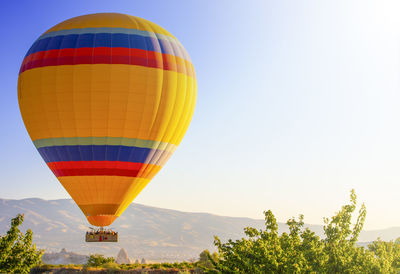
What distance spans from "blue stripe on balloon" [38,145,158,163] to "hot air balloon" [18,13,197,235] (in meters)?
0.07

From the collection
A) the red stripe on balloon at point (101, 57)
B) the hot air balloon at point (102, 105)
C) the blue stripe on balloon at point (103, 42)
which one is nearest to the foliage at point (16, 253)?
the hot air balloon at point (102, 105)

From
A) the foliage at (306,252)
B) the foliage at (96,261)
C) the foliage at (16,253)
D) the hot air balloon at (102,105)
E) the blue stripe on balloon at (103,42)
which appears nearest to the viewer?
the foliage at (306,252)

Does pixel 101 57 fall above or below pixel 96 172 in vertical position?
above

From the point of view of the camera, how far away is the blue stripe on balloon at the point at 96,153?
34375mm

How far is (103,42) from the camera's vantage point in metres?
34.8

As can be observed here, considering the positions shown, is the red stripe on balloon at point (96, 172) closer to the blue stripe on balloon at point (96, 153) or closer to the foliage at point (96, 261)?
the blue stripe on balloon at point (96, 153)

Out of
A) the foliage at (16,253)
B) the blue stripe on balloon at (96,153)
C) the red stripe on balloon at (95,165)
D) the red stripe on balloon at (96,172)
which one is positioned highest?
the blue stripe on balloon at (96,153)

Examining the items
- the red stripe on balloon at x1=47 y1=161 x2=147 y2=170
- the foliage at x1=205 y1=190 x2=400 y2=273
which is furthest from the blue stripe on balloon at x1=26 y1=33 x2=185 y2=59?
the foliage at x1=205 y1=190 x2=400 y2=273

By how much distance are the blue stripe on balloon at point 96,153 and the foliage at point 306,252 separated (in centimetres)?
1427

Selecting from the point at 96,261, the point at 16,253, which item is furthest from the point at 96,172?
the point at 96,261

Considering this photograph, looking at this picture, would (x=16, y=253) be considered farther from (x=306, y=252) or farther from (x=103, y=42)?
(x=306, y=252)

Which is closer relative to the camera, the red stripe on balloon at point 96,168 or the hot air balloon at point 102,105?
the hot air balloon at point 102,105

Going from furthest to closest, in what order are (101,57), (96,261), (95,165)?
1. (96,261)
2. (95,165)
3. (101,57)

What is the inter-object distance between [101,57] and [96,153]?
6.88m
